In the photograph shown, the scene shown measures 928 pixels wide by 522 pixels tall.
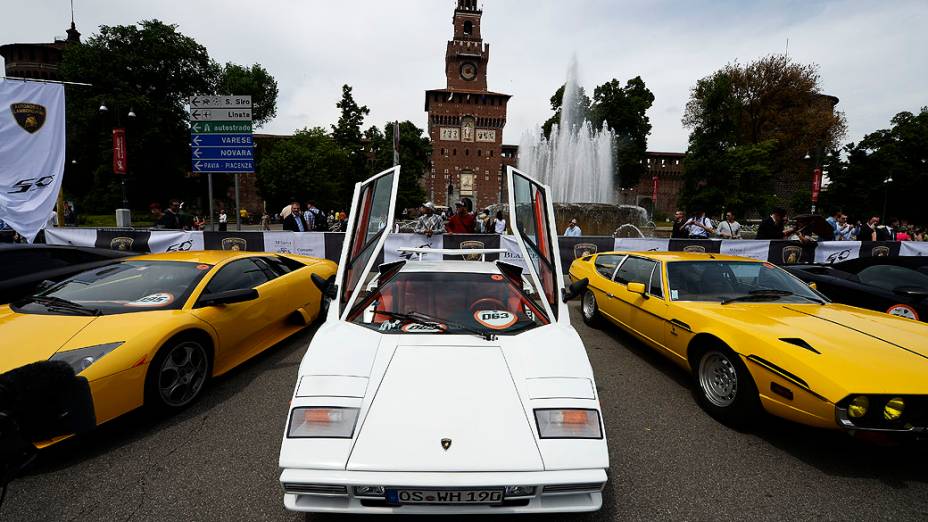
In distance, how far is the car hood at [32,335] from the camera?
104 inches

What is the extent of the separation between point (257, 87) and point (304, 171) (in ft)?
47.0

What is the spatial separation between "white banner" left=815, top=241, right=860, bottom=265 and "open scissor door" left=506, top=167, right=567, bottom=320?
32.9ft

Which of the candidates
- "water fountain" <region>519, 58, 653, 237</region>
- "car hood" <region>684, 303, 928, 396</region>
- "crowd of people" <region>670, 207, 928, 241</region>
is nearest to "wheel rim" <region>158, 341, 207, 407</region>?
"car hood" <region>684, 303, 928, 396</region>

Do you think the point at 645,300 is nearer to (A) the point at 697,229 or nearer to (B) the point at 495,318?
(B) the point at 495,318

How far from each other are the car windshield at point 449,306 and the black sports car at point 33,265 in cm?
339

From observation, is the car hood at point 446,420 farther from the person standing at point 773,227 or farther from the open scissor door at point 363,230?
the person standing at point 773,227

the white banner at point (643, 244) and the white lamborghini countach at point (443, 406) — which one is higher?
the white banner at point (643, 244)

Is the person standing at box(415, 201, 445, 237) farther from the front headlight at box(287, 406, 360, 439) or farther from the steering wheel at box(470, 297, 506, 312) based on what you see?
the front headlight at box(287, 406, 360, 439)

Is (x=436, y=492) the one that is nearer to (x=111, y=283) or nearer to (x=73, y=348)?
(x=73, y=348)

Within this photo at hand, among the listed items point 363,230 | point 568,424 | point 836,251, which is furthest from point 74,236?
point 836,251

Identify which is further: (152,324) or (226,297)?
(226,297)

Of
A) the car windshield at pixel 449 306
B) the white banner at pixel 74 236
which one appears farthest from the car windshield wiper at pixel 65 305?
the white banner at pixel 74 236

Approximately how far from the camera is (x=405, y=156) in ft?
175

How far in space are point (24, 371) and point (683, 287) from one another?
16.6 feet
